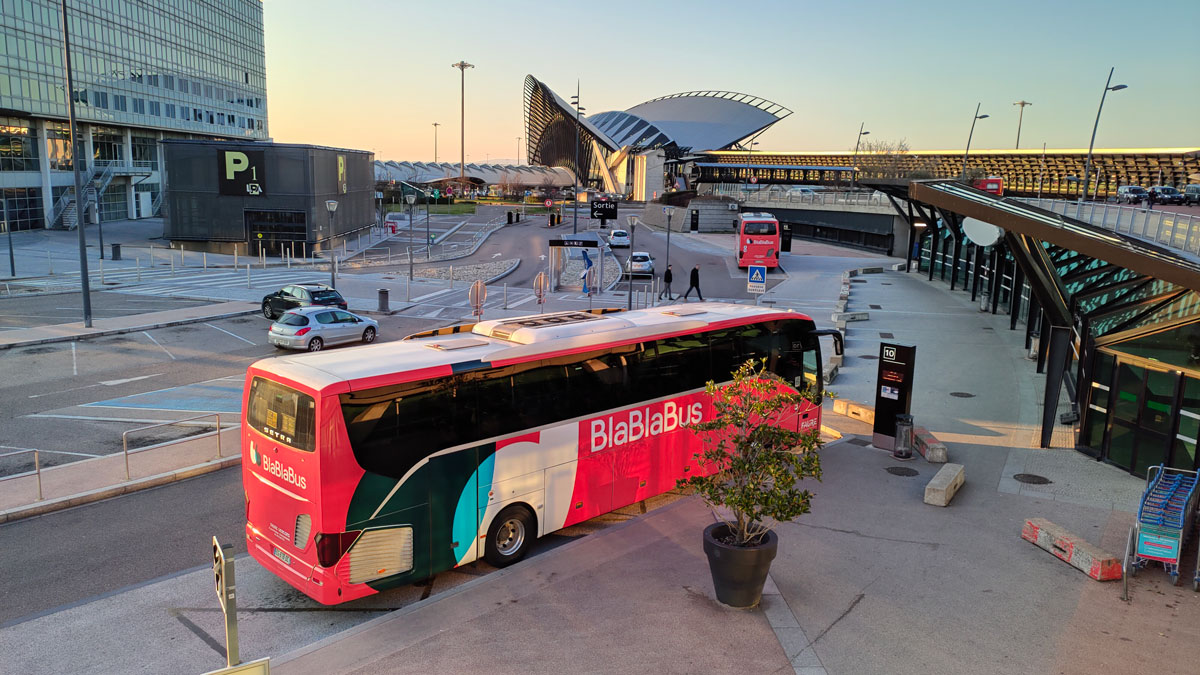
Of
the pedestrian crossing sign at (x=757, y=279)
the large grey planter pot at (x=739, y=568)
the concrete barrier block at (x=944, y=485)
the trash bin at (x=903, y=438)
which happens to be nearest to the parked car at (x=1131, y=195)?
the pedestrian crossing sign at (x=757, y=279)

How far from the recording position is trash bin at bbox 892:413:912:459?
15773 mm

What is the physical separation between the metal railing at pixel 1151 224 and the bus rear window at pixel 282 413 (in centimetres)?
1533

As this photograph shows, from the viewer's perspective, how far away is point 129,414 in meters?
18.0

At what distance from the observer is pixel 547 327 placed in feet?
38.3

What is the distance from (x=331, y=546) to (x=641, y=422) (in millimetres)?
5158

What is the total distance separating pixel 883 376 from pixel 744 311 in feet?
12.0

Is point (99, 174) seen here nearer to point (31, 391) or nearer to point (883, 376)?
point (31, 391)

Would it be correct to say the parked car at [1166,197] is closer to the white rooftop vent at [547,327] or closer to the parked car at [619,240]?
the parked car at [619,240]

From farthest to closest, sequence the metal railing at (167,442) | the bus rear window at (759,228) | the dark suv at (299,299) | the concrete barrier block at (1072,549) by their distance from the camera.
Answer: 1. the bus rear window at (759,228)
2. the dark suv at (299,299)
3. the metal railing at (167,442)
4. the concrete barrier block at (1072,549)

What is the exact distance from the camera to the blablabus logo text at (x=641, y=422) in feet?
38.9

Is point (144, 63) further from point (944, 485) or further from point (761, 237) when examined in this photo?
point (944, 485)

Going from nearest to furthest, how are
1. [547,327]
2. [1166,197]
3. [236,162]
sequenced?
[547,327]
[1166,197]
[236,162]

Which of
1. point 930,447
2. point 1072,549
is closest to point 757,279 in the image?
point 930,447

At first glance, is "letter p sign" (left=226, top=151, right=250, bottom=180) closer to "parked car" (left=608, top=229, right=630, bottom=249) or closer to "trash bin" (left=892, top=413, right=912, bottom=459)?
"parked car" (left=608, top=229, right=630, bottom=249)
